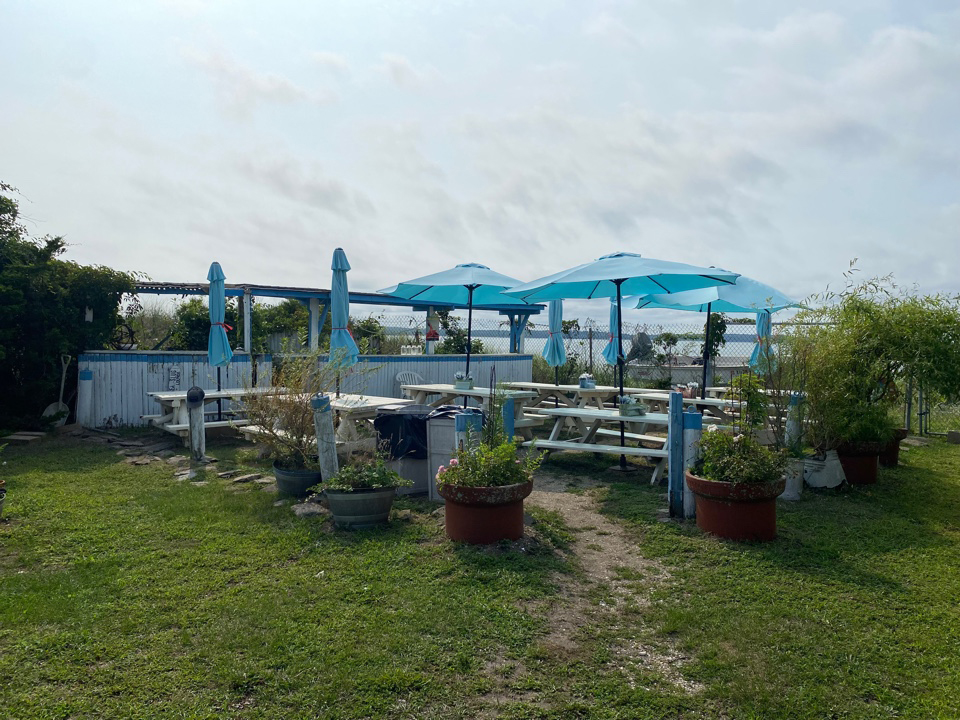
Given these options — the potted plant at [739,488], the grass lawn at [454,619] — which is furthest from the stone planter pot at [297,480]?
the potted plant at [739,488]

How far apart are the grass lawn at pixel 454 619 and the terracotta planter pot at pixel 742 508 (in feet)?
0.46

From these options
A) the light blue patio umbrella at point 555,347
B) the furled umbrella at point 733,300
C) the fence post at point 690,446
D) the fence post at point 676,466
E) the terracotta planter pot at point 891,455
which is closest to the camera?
the fence post at point 690,446

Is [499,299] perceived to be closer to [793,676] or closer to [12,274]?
[12,274]

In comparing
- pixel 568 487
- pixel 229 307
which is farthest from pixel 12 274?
pixel 568 487

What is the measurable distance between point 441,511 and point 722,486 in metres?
2.20

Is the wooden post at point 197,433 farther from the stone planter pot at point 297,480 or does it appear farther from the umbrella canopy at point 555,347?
the umbrella canopy at point 555,347

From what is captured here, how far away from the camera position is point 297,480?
5742 mm

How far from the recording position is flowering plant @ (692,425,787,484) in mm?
4504

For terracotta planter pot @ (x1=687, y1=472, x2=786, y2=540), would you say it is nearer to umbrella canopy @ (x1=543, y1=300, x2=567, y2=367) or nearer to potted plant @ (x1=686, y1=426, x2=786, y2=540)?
potted plant @ (x1=686, y1=426, x2=786, y2=540)

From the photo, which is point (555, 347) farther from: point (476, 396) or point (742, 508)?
point (742, 508)

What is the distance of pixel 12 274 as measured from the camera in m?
9.13

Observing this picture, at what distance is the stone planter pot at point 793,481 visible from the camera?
580 cm

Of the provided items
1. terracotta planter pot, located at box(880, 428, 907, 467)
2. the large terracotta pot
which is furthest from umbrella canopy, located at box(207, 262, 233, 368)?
terracotta planter pot, located at box(880, 428, 907, 467)

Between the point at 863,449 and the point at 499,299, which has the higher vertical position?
the point at 499,299
